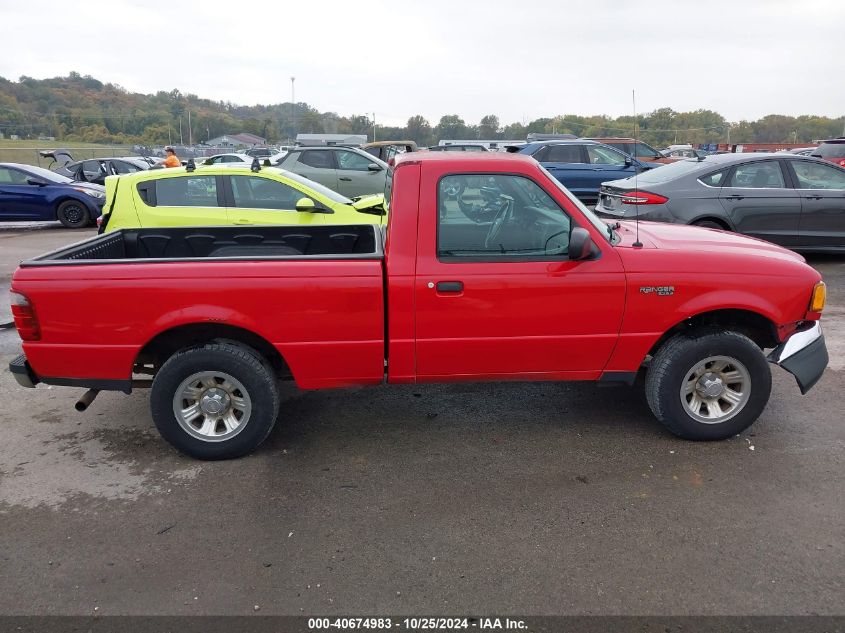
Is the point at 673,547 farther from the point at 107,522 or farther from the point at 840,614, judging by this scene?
the point at 107,522

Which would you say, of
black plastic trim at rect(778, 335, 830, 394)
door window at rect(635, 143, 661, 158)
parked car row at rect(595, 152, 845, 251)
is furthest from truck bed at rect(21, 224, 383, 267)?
door window at rect(635, 143, 661, 158)

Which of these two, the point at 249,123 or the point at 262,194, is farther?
the point at 249,123

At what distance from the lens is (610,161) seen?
15.5 metres

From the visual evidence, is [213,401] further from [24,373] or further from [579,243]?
[579,243]

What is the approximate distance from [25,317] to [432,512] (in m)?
2.58

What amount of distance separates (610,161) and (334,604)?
14238mm

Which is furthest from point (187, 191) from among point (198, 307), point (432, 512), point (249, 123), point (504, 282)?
point (249, 123)

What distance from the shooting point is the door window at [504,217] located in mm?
4059

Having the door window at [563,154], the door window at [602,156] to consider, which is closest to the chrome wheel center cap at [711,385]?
the door window at [563,154]

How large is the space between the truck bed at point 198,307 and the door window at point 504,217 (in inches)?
21.5

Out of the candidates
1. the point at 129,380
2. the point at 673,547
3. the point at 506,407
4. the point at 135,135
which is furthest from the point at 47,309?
the point at 135,135

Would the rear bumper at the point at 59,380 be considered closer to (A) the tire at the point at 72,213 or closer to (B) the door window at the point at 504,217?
(B) the door window at the point at 504,217

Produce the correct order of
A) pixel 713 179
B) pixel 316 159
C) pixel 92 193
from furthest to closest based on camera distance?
pixel 316 159 → pixel 92 193 → pixel 713 179

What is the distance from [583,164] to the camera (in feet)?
50.2
